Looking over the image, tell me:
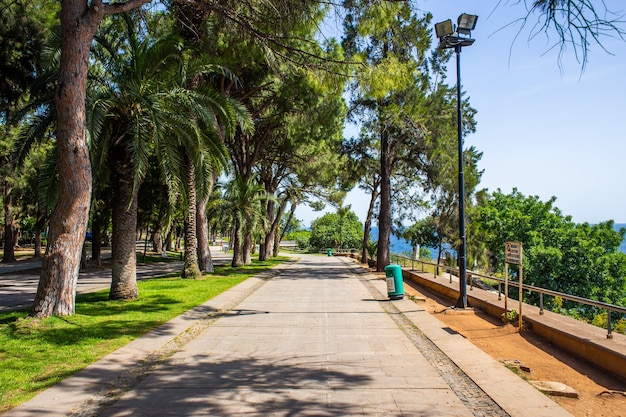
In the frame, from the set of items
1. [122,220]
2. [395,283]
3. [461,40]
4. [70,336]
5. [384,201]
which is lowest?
[70,336]

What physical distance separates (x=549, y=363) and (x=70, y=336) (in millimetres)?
7413

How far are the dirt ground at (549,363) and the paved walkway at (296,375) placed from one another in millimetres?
359

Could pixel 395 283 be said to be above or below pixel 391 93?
below

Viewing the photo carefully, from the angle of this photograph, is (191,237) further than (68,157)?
Yes

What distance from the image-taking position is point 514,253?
8875mm

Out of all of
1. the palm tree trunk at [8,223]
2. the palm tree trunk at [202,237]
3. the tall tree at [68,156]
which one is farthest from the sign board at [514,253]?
the palm tree trunk at [8,223]

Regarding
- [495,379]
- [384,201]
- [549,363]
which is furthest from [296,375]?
[384,201]

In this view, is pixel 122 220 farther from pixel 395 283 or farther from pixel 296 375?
pixel 296 375

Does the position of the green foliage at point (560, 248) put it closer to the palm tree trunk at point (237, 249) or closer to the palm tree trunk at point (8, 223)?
the palm tree trunk at point (237, 249)

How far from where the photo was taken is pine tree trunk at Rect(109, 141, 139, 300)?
1194 centimetres

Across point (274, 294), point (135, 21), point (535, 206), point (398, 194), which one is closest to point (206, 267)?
point (274, 294)

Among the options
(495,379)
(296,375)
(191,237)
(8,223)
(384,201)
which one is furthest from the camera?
(8,223)

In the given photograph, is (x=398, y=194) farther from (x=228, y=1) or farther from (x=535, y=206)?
(x=228, y=1)

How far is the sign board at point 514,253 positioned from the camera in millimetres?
8633
